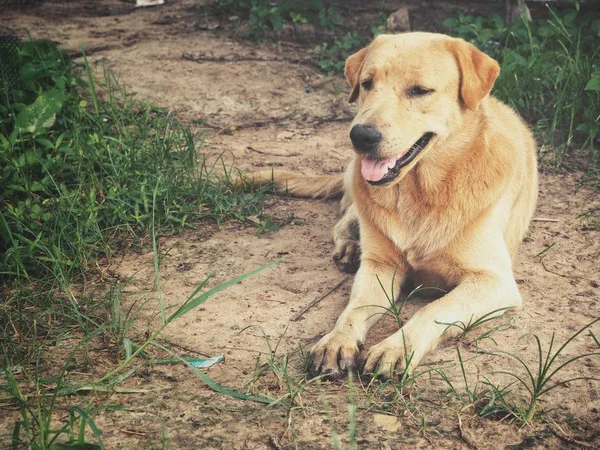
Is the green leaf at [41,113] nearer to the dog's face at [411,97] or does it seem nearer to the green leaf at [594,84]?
the dog's face at [411,97]

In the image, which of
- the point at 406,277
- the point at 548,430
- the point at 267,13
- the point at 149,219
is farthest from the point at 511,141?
the point at 267,13

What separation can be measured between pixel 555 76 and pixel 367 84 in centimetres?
250

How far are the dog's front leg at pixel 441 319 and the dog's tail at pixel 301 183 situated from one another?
1.61 metres

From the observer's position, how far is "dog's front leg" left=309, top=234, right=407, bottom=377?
2.76 m

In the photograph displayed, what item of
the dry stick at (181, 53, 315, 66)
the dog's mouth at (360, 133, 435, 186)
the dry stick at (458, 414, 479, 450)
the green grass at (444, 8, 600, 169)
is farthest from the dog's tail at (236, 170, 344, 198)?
the dry stick at (458, 414, 479, 450)

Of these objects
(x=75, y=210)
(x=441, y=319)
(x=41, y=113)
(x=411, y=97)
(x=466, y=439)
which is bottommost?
(x=466, y=439)

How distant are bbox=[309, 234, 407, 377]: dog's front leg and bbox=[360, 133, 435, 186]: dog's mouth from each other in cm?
43

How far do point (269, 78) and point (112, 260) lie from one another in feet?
10.1

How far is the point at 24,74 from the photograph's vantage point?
15.3ft

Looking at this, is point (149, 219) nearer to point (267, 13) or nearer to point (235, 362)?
point (235, 362)

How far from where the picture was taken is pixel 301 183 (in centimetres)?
471

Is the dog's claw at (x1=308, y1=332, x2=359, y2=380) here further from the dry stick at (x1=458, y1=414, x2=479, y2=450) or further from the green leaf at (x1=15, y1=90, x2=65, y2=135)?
the green leaf at (x1=15, y1=90, x2=65, y2=135)

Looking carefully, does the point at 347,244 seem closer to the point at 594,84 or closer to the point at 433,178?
the point at 433,178

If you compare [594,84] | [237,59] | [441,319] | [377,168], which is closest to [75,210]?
[377,168]
